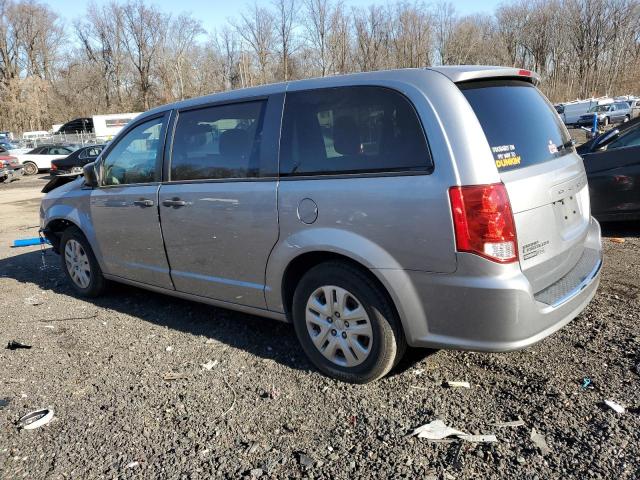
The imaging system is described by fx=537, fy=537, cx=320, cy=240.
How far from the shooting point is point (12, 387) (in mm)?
3709

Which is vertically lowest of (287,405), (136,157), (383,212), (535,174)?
(287,405)

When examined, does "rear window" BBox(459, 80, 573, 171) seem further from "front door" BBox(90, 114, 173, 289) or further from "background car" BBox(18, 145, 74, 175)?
"background car" BBox(18, 145, 74, 175)

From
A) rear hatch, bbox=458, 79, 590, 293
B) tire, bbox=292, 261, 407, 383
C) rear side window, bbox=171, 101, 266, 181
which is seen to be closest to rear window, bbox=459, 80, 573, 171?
rear hatch, bbox=458, 79, 590, 293

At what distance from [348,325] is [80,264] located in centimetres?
345

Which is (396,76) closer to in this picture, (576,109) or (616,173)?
(616,173)

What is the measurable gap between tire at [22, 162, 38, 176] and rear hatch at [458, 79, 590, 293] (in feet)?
93.0

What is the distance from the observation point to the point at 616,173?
252 inches

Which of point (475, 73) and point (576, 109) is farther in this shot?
point (576, 109)

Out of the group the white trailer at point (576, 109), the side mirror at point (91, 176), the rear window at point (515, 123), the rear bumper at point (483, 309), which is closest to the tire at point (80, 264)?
the side mirror at point (91, 176)

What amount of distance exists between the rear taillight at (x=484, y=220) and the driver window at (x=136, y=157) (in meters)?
2.67

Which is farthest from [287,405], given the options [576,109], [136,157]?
[576,109]

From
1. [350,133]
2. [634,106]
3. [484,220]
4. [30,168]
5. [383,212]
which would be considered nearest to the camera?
[484,220]

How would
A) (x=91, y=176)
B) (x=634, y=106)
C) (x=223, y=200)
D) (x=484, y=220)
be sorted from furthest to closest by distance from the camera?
(x=634, y=106)
(x=91, y=176)
(x=223, y=200)
(x=484, y=220)

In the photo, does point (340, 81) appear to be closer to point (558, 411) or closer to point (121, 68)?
point (558, 411)
